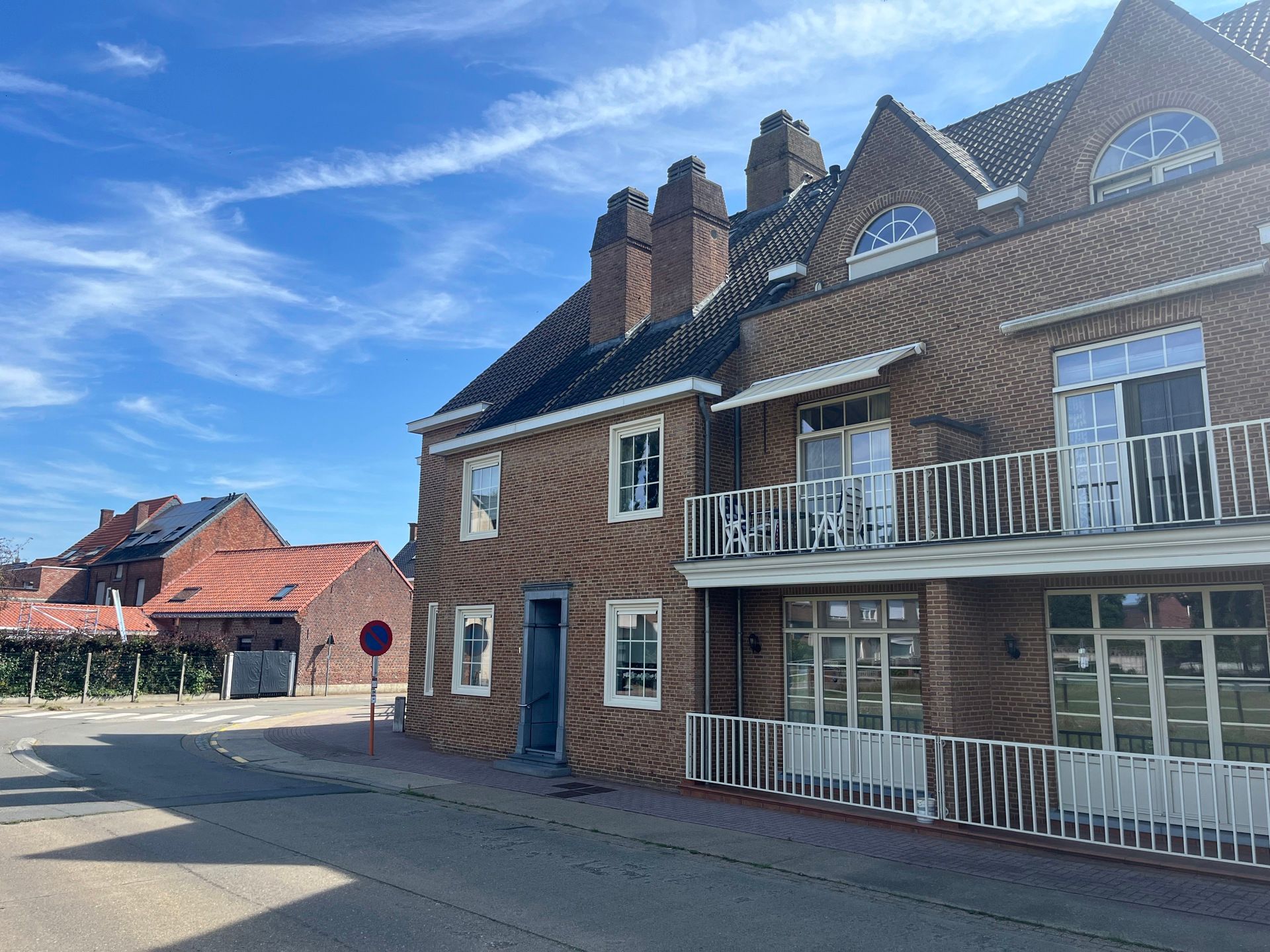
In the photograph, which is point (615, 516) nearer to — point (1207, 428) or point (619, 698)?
point (619, 698)

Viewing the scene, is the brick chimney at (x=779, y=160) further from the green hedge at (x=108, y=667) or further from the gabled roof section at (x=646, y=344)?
the green hedge at (x=108, y=667)

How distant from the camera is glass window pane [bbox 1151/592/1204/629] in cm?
923

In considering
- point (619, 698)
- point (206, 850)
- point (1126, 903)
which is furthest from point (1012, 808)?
point (206, 850)

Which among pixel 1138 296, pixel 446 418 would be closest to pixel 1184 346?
pixel 1138 296

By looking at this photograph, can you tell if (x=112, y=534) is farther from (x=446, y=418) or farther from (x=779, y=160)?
(x=779, y=160)

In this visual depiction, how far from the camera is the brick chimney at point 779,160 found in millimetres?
20250

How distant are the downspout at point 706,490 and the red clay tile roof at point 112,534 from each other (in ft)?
152

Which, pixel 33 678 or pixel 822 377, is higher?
pixel 822 377

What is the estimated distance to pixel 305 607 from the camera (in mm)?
35094

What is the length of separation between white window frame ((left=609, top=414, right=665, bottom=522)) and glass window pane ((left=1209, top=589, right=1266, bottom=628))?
7.03m

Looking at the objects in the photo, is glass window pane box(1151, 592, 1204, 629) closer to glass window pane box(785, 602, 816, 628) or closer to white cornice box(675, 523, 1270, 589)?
white cornice box(675, 523, 1270, 589)

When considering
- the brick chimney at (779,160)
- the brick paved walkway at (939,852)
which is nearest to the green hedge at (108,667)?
the brick paved walkway at (939,852)

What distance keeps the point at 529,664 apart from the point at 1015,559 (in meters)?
8.62

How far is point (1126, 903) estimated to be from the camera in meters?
7.19
